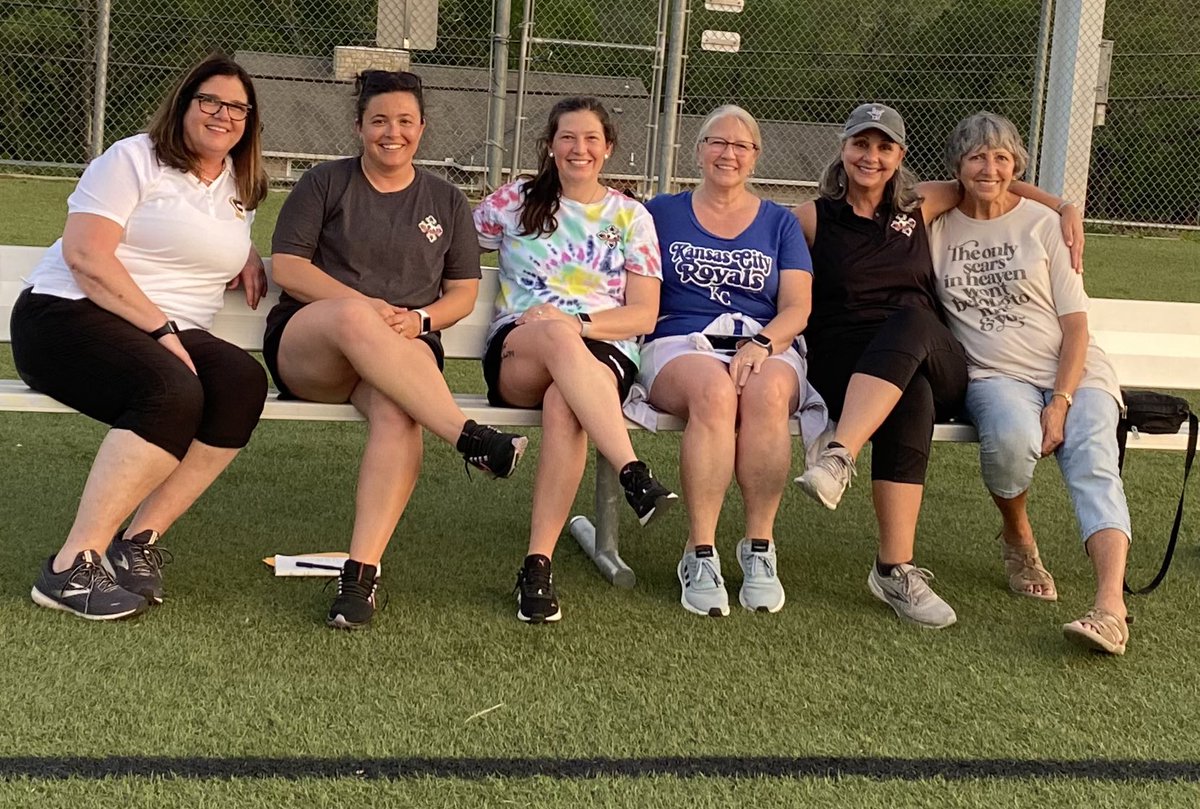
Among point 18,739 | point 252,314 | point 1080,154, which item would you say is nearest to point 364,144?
point 252,314

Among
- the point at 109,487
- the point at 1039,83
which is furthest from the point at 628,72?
the point at 109,487

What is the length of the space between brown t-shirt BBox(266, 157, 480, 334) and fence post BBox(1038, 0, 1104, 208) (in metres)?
3.96

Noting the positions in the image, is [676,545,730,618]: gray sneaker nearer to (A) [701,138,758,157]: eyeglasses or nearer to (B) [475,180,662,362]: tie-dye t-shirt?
(B) [475,180,662,362]: tie-dye t-shirt

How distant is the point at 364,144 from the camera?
12.8 feet

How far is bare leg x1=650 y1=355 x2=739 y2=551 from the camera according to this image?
3.68 m

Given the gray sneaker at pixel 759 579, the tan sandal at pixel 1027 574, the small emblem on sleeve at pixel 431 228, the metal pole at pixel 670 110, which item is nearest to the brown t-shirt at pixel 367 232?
the small emblem on sleeve at pixel 431 228

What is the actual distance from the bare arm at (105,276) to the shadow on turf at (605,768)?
1.25 meters

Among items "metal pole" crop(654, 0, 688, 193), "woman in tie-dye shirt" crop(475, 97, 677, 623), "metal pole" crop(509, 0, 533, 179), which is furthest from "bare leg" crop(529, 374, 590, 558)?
"metal pole" crop(509, 0, 533, 179)

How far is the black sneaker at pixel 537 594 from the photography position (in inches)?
139

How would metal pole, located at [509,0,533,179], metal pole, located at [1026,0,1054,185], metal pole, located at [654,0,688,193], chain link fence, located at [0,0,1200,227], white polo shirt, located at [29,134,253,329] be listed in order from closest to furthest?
white polo shirt, located at [29,134,253,329] < metal pole, located at [654,0,688,193] < metal pole, located at [1026,0,1054,185] < metal pole, located at [509,0,533,179] < chain link fence, located at [0,0,1200,227]

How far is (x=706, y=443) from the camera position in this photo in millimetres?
3680

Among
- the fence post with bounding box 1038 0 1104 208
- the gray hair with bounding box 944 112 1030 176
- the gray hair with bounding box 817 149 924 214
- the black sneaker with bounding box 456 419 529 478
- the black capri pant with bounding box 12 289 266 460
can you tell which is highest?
the fence post with bounding box 1038 0 1104 208

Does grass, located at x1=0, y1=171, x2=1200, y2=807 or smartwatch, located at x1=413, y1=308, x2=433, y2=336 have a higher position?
smartwatch, located at x1=413, y1=308, x2=433, y2=336

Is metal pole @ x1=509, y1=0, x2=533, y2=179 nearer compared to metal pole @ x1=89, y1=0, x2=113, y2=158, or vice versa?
metal pole @ x1=89, y1=0, x2=113, y2=158
